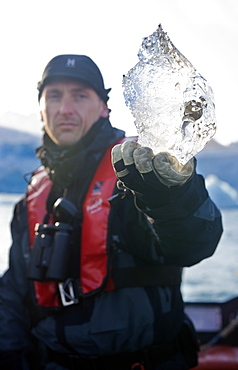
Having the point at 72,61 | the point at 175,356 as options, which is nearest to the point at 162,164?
the point at 175,356

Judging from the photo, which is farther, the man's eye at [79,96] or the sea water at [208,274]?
the sea water at [208,274]

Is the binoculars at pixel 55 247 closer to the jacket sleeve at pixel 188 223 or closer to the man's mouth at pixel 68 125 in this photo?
the man's mouth at pixel 68 125

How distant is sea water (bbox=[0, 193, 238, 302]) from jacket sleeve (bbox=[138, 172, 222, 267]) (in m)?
7.25

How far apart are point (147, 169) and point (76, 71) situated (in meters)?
1.52

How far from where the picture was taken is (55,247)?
221 cm

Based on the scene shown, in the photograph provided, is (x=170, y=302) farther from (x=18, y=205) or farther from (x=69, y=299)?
(x=18, y=205)

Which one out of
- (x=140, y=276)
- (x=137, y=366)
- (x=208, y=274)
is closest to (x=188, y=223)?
(x=140, y=276)

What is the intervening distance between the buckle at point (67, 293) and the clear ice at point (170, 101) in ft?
4.30

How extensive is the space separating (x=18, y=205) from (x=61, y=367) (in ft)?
3.41

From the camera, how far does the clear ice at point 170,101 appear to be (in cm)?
104

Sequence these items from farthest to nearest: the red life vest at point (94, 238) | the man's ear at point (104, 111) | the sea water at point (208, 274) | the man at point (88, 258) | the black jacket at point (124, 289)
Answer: the sea water at point (208, 274), the man's ear at point (104, 111), the red life vest at point (94, 238), the man at point (88, 258), the black jacket at point (124, 289)

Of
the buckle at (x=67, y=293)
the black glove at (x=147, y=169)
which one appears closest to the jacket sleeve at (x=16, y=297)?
the buckle at (x=67, y=293)

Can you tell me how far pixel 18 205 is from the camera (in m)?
2.72

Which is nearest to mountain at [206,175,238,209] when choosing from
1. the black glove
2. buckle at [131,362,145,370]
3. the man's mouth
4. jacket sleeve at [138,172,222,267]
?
the man's mouth
